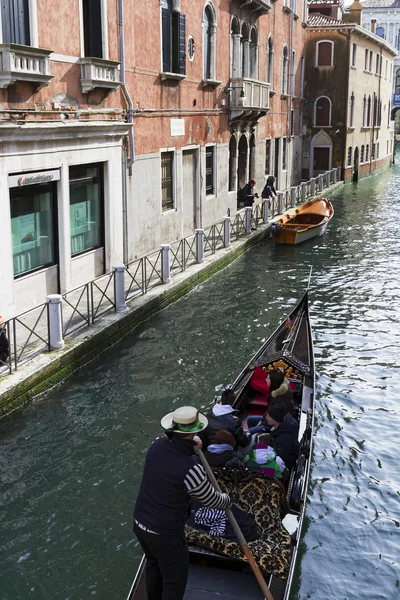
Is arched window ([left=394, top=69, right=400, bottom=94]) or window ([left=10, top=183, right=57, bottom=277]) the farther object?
arched window ([left=394, top=69, right=400, bottom=94])

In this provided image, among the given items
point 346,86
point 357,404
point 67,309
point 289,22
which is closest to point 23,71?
point 67,309

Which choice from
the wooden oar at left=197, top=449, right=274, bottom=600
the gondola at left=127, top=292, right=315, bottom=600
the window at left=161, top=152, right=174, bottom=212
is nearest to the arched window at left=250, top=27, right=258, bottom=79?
the window at left=161, top=152, right=174, bottom=212

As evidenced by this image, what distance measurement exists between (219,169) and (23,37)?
1005 cm

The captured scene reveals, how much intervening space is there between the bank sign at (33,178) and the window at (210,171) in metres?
8.38

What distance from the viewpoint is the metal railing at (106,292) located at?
9172 millimetres

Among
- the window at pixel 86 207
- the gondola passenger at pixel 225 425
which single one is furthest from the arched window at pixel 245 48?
the gondola passenger at pixel 225 425

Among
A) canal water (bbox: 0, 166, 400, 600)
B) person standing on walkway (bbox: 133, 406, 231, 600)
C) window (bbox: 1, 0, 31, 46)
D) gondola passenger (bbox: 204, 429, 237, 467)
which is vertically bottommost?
canal water (bbox: 0, 166, 400, 600)

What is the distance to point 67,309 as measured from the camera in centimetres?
1110

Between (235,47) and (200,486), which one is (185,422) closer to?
(200,486)

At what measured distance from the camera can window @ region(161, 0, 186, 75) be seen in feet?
51.2

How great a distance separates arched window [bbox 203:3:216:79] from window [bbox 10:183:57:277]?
8.29 m

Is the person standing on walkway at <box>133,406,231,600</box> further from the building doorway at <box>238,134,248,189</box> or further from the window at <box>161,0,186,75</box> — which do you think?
the building doorway at <box>238,134,248,189</box>

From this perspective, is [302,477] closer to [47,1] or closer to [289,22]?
[47,1]

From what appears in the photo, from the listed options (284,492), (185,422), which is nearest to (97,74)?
(284,492)
